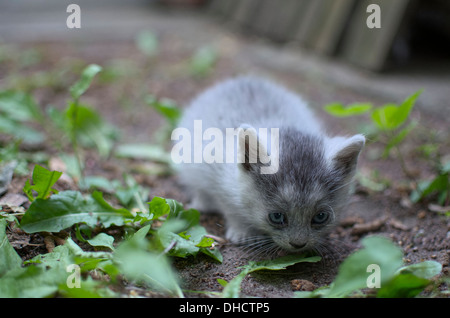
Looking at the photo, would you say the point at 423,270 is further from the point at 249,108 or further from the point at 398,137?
the point at 249,108

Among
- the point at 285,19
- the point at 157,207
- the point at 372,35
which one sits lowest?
the point at 157,207

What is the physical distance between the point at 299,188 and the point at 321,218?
1.09 feet

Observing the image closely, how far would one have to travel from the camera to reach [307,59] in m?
7.13

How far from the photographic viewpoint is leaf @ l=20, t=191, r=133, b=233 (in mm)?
2836

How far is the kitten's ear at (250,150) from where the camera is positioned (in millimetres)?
3152

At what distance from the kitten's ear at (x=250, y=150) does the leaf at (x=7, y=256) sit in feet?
5.41

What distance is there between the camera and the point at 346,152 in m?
3.24

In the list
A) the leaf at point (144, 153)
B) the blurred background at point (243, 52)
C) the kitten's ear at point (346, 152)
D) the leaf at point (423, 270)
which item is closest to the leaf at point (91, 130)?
the leaf at point (144, 153)

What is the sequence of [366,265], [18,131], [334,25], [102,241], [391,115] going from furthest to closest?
[334,25] → [18,131] → [391,115] → [102,241] → [366,265]

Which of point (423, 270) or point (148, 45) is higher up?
point (148, 45)

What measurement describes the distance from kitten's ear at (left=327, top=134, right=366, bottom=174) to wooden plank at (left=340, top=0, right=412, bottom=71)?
11.2 feet

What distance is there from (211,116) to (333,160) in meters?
1.30

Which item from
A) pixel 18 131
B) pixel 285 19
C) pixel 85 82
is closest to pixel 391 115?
pixel 85 82
